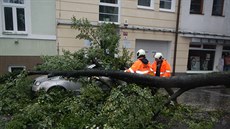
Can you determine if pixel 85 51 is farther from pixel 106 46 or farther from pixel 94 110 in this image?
pixel 94 110

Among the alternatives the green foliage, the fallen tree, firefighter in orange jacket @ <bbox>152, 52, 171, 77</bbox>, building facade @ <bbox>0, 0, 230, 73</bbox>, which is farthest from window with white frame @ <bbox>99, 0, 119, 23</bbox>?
the fallen tree

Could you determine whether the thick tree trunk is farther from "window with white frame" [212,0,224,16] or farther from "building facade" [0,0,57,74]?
"window with white frame" [212,0,224,16]

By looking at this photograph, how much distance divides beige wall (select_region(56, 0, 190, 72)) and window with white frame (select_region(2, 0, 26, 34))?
145 cm

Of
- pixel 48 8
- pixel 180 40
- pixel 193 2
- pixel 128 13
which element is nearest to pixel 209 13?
pixel 193 2

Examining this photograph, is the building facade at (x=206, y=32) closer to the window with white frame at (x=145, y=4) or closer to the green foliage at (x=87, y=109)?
the window with white frame at (x=145, y=4)

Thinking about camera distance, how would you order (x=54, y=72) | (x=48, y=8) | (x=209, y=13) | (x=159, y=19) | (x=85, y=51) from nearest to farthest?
1. (x=54, y=72)
2. (x=85, y=51)
3. (x=48, y=8)
4. (x=159, y=19)
5. (x=209, y=13)

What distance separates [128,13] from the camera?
10.2m

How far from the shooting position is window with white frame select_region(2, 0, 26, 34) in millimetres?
8514

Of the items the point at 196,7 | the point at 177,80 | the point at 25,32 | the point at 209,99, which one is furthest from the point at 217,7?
the point at 177,80

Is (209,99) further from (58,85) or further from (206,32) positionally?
(58,85)

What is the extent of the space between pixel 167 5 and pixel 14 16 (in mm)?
7501

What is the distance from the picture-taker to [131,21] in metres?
10.3

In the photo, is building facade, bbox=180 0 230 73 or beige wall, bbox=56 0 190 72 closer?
beige wall, bbox=56 0 190 72

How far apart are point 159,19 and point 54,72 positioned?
353 inches
